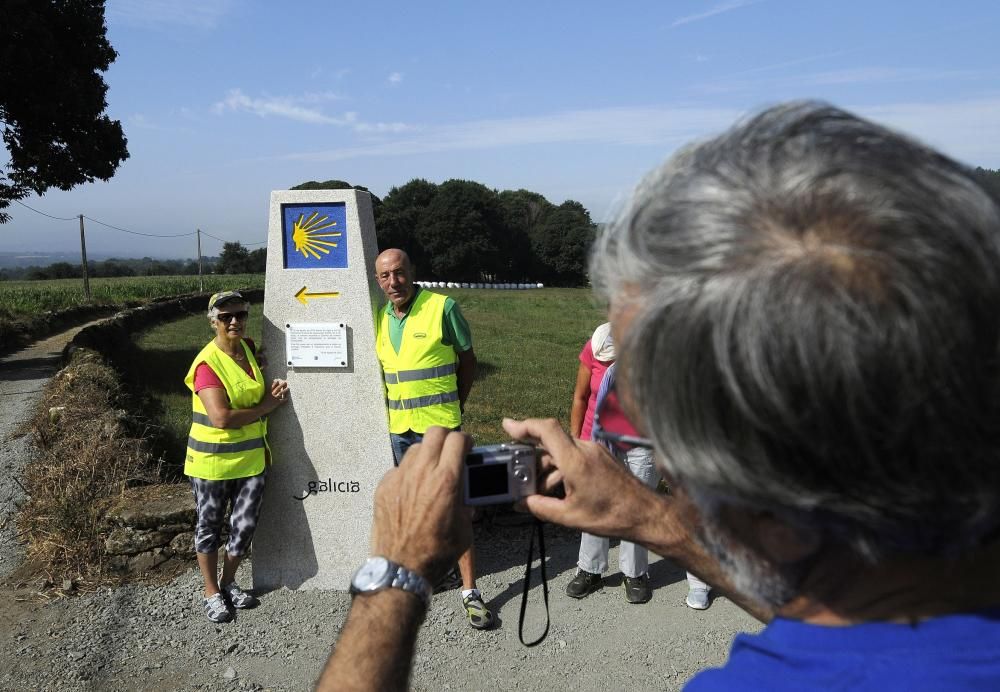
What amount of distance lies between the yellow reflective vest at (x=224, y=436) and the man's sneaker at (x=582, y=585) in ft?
7.18

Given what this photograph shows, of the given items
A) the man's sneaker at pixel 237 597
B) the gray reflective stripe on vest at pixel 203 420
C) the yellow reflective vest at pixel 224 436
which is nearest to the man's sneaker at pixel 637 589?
the man's sneaker at pixel 237 597

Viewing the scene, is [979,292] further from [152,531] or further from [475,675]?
[152,531]

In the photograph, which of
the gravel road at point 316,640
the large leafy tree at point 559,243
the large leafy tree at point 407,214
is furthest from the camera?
the large leafy tree at point 559,243

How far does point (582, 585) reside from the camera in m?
5.02

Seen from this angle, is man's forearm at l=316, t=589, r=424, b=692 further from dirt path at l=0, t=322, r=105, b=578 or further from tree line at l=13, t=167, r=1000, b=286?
tree line at l=13, t=167, r=1000, b=286

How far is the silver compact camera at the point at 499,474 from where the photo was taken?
149cm

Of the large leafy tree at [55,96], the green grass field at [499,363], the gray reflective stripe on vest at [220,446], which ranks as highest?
the large leafy tree at [55,96]

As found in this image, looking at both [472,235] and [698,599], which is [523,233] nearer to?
[472,235]

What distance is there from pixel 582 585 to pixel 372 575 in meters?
3.97

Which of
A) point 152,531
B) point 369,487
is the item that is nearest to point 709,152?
point 369,487

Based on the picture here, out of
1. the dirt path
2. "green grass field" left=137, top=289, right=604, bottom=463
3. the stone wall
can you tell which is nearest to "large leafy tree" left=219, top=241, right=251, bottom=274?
"green grass field" left=137, top=289, right=604, bottom=463

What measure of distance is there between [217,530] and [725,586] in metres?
4.17

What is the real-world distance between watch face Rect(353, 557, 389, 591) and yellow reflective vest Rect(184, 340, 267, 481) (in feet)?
12.0

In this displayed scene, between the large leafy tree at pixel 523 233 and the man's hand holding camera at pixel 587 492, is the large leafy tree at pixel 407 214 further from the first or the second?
the man's hand holding camera at pixel 587 492
